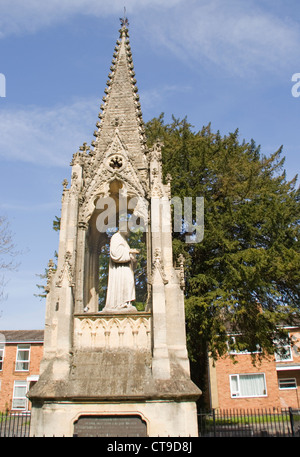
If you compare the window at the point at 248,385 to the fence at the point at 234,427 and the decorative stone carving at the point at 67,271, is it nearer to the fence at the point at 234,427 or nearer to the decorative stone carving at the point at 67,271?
the fence at the point at 234,427

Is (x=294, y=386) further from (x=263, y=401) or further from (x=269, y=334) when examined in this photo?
(x=269, y=334)

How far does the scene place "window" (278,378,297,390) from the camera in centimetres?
3410

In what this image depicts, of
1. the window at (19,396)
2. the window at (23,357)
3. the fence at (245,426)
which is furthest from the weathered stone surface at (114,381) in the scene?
the window at (23,357)

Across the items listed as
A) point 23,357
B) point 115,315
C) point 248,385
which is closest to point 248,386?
point 248,385

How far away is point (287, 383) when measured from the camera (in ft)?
113

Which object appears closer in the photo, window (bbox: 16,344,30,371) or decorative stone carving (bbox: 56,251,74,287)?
decorative stone carving (bbox: 56,251,74,287)

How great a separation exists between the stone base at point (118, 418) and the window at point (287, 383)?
30.0m

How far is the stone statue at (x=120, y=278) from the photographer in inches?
392

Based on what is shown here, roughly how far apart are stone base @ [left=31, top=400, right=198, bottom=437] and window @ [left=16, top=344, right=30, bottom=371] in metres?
28.8

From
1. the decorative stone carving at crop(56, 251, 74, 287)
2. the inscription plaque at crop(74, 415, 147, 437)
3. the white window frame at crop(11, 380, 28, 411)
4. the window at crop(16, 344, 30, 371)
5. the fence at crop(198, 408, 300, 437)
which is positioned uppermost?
the window at crop(16, 344, 30, 371)

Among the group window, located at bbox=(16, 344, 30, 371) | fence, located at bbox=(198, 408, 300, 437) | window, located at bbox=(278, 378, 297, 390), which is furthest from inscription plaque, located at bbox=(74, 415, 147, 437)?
window, located at bbox=(278, 378, 297, 390)

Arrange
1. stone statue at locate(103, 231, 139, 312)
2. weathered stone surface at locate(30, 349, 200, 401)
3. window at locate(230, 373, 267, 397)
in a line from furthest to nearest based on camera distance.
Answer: window at locate(230, 373, 267, 397) → stone statue at locate(103, 231, 139, 312) → weathered stone surface at locate(30, 349, 200, 401)

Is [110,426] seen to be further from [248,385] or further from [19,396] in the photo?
[19,396]

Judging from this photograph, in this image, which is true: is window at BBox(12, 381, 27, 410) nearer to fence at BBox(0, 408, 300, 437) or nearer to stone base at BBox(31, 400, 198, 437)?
fence at BBox(0, 408, 300, 437)
